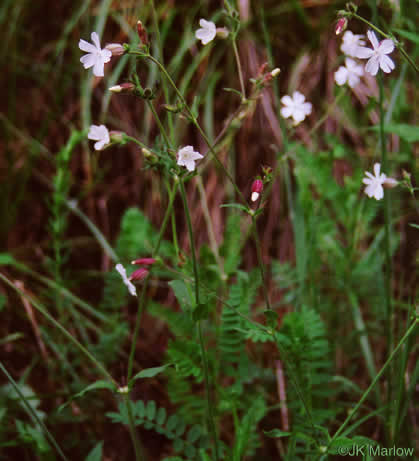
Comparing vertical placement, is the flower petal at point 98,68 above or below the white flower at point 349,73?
above

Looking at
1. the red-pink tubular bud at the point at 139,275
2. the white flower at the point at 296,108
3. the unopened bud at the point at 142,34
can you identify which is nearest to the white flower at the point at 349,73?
the white flower at the point at 296,108

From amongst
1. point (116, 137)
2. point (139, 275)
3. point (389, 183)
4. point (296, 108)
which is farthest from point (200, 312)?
point (296, 108)

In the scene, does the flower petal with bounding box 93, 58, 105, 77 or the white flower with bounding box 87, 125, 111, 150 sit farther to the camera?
the white flower with bounding box 87, 125, 111, 150

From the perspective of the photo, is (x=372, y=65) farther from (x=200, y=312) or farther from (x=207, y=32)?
(x=200, y=312)

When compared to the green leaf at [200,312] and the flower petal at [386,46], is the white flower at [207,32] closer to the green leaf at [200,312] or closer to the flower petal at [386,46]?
the flower petal at [386,46]

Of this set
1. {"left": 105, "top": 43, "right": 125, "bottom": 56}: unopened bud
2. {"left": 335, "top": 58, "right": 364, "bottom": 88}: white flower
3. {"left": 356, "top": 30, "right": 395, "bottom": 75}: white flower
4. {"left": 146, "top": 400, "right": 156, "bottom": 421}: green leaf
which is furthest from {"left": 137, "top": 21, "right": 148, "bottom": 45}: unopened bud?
{"left": 146, "top": 400, "right": 156, "bottom": 421}: green leaf

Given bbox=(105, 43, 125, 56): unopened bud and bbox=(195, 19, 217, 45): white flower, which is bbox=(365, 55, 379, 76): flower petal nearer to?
bbox=(195, 19, 217, 45): white flower

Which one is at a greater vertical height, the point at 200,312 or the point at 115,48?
the point at 115,48

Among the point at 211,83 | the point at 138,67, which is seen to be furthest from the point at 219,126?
the point at 138,67

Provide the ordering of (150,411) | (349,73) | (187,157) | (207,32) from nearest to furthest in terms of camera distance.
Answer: (187,157) < (207,32) < (150,411) < (349,73)

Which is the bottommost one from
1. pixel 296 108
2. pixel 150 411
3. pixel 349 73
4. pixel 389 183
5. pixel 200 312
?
pixel 150 411
